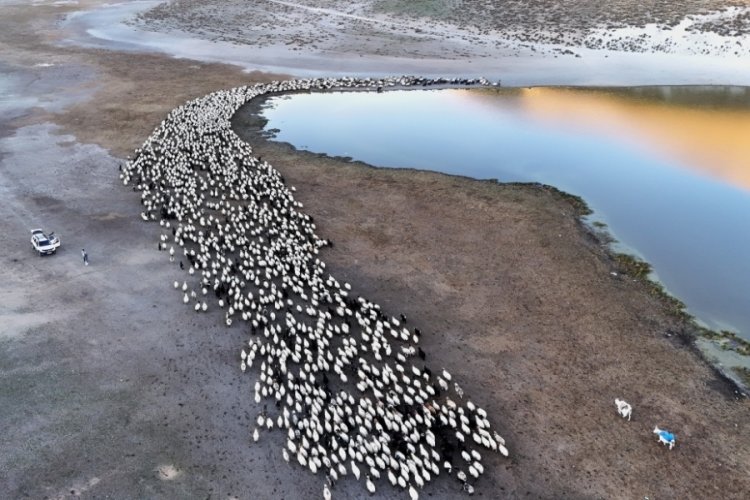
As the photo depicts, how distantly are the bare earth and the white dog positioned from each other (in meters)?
0.28

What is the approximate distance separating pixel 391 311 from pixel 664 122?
3421 cm

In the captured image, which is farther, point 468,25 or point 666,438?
point 468,25

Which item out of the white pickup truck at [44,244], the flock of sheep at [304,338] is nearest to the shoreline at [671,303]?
the flock of sheep at [304,338]

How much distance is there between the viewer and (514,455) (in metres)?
17.8

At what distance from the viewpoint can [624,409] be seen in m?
19.0

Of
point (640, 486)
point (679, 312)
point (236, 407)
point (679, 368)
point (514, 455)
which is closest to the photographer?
point (640, 486)

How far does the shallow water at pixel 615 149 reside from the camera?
2923cm

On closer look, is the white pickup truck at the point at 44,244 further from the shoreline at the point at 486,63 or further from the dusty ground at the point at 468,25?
the dusty ground at the point at 468,25

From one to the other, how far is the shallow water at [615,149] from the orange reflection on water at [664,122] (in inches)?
3.4

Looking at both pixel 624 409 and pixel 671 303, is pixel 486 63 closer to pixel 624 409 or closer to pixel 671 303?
pixel 671 303

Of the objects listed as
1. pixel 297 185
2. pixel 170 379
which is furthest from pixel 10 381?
pixel 297 185

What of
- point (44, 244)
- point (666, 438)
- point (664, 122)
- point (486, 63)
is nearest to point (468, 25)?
point (486, 63)

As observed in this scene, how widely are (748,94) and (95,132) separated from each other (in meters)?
55.5

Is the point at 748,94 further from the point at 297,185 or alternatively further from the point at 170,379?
the point at 170,379
